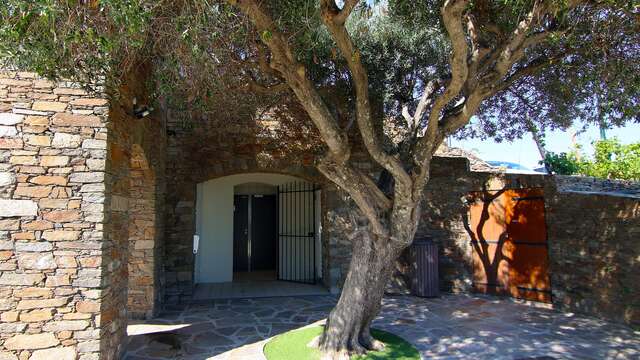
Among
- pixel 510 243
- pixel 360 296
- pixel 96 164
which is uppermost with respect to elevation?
pixel 96 164

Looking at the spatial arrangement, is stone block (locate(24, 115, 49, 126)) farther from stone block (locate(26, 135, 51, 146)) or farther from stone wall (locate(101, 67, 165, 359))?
stone wall (locate(101, 67, 165, 359))

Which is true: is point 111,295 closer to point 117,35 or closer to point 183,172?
point 117,35

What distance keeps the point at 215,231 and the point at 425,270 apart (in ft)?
16.1

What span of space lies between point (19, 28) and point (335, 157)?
3.12 metres

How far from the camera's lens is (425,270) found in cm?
781

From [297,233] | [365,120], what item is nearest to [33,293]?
[365,120]

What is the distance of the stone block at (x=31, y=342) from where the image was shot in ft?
12.7

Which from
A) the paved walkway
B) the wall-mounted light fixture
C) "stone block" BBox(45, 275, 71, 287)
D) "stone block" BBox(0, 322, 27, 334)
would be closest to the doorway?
the paved walkway

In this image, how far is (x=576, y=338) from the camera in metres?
5.38

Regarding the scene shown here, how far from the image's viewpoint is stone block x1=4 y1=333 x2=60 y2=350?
387 cm

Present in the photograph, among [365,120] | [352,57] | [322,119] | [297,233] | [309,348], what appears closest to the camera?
[352,57]

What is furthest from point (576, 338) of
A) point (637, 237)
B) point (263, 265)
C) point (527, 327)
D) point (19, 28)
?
point (263, 265)

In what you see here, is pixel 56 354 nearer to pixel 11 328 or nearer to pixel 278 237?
pixel 11 328

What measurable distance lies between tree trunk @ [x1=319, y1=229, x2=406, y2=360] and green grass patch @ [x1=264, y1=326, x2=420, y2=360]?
138mm
